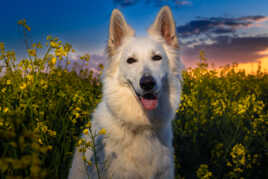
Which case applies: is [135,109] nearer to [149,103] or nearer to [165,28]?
[149,103]

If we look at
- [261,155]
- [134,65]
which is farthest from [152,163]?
[261,155]

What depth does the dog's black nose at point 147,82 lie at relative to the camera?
258 cm

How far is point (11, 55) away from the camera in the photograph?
361 cm

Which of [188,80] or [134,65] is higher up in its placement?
[134,65]

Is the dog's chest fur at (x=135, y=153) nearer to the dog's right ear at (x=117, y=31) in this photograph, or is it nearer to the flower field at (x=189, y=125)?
the flower field at (x=189, y=125)

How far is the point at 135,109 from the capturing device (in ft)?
9.70

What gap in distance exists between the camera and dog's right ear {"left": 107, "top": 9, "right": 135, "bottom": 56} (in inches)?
122

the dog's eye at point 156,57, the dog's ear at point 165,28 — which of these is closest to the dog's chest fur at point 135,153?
the dog's eye at point 156,57

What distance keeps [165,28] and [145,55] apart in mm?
761

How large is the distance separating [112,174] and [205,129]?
2819mm

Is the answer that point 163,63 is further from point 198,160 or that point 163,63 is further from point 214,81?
point 214,81

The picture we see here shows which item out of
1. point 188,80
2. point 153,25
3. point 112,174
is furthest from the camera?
point 188,80

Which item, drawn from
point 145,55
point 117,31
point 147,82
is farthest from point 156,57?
point 117,31

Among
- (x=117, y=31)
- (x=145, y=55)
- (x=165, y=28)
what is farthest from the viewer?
(x=165, y=28)
